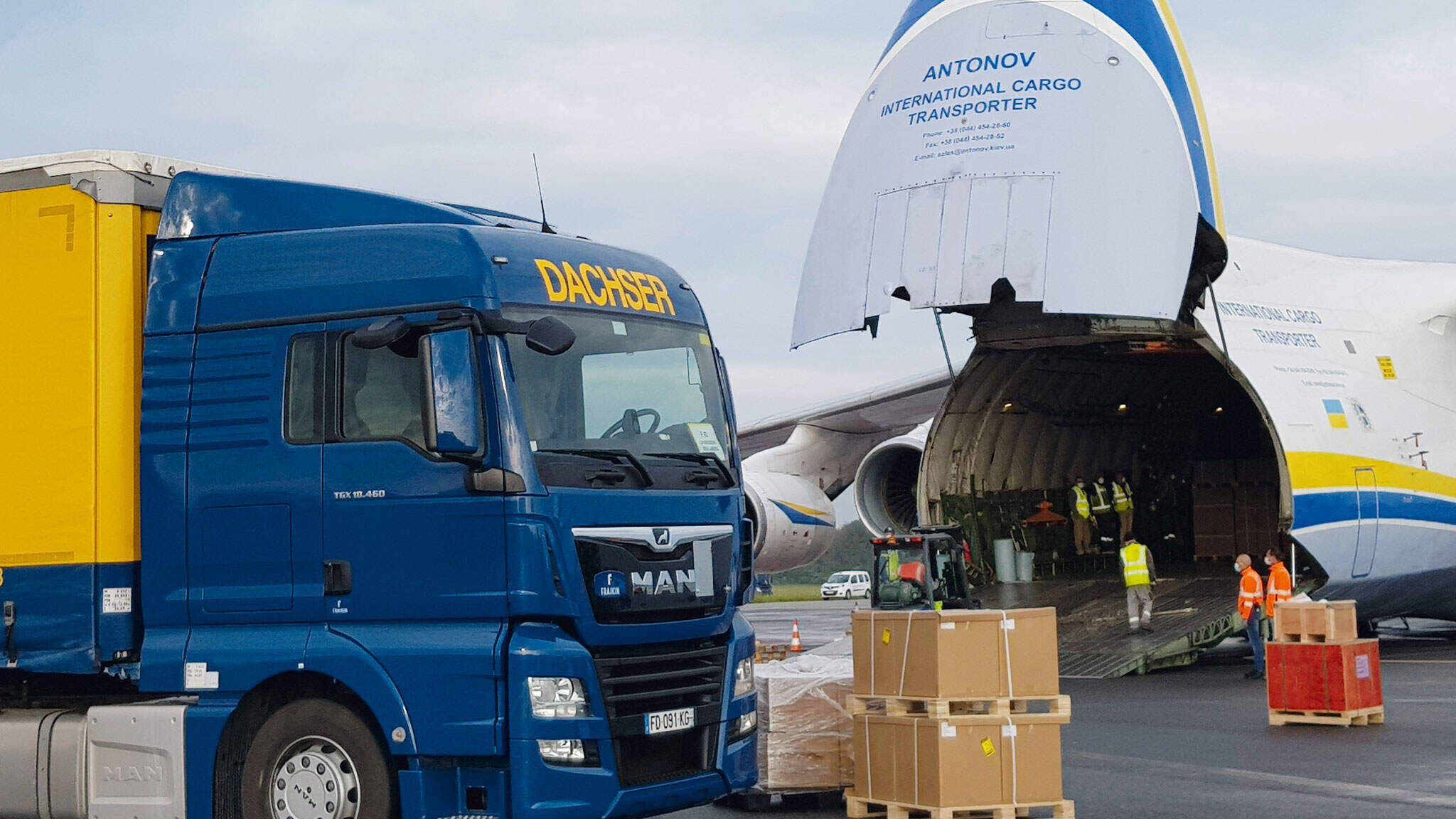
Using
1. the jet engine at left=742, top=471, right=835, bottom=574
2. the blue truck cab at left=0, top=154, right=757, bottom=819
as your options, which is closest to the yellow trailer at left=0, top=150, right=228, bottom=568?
the blue truck cab at left=0, top=154, right=757, bottom=819

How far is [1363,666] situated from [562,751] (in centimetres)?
853

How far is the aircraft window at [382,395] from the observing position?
7.36m

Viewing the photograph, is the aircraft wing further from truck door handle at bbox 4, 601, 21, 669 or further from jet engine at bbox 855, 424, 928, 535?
truck door handle at bbox 4, 601, 21, 669

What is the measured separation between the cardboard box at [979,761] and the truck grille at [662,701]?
1612mm

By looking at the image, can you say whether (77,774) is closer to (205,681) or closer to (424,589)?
(205,681)

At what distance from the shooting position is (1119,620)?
18828 mm

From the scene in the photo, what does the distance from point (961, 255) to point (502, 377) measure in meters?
8.71

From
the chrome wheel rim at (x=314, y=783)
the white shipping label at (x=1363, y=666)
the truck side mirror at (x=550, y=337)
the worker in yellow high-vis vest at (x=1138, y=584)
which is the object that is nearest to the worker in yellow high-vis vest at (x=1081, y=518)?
the worker in yellow high-vis vest at (x=1138, y=584)

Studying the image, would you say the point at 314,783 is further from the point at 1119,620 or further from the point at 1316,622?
the point at 1119,620

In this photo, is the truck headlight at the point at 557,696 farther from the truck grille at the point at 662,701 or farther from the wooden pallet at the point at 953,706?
the wooden pallet at the point at 953,706

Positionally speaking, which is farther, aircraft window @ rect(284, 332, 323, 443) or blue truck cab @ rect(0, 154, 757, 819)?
aircraft window @ rect(284, 332, 323, 443)

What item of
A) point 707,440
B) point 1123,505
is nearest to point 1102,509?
point 1123,505

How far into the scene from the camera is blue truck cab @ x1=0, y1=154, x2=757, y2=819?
23.5 feet

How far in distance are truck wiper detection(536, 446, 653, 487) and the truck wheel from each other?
1607mm
